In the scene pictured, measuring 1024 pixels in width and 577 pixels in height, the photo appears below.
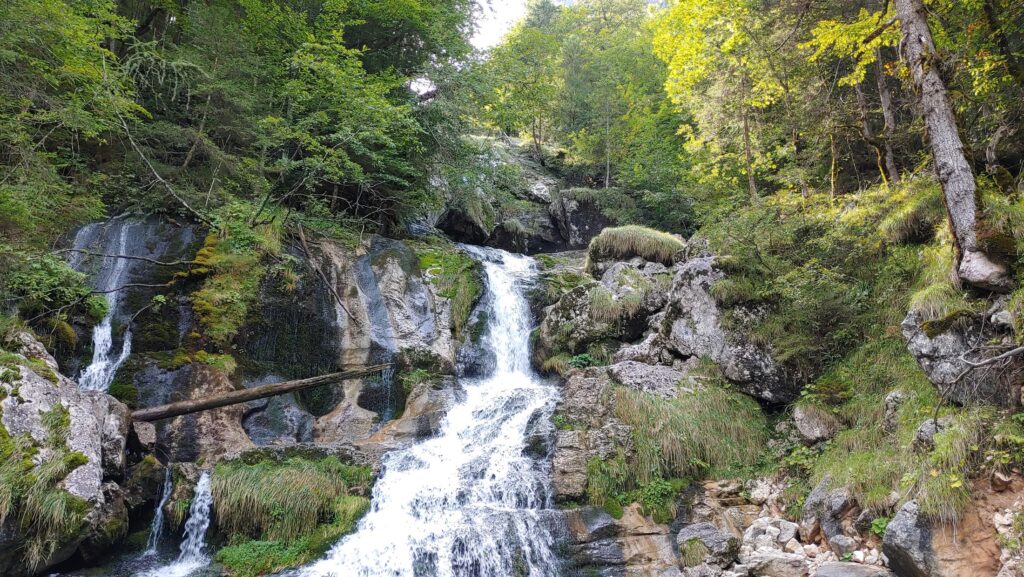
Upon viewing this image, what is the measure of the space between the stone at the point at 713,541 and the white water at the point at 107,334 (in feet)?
28.8

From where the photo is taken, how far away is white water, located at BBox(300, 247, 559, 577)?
5.79 m

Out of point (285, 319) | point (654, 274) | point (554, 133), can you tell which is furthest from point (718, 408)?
point (554, 133)

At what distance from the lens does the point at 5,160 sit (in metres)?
7.49

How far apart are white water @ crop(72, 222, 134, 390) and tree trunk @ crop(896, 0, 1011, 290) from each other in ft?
37.8

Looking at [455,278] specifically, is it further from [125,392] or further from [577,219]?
[577,219]

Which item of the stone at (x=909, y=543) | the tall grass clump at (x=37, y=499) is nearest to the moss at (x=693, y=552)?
the stone at (x=909, y=543)

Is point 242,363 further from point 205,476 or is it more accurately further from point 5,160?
point 5,160

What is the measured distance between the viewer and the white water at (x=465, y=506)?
19.0 feet

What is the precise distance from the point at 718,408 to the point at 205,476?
7.50 m

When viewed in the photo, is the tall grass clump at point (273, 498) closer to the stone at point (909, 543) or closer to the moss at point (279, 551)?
the moss at point (279, 551)

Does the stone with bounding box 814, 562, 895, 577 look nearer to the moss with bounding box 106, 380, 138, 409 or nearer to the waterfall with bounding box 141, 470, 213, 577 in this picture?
the waterfall with bounding box 141, 470, 213, 577

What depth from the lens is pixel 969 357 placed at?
484cm

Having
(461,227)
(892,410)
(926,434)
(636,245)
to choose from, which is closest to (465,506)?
(926,434)

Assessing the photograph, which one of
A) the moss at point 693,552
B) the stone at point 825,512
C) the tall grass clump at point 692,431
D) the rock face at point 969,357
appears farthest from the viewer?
the tall grass clump at point 692,431
